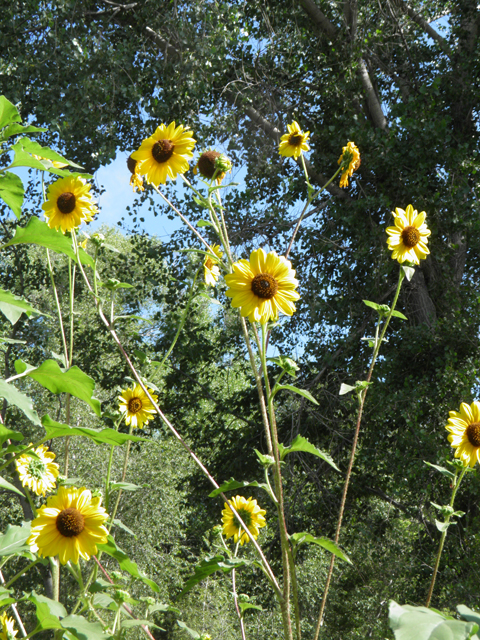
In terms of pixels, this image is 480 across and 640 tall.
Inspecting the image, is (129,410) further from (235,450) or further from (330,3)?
(330,3)

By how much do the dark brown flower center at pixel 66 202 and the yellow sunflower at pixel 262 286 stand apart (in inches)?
16.6

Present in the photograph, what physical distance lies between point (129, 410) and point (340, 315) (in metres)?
2.65

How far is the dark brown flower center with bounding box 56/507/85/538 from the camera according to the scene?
77cm

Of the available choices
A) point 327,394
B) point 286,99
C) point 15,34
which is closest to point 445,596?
point 327,394

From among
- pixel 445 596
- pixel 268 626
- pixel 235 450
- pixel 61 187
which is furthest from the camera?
pixel 268 626

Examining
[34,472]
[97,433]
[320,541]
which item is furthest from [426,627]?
[34,472]

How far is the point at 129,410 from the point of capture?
1.42 m

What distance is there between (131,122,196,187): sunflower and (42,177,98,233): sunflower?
117 mm

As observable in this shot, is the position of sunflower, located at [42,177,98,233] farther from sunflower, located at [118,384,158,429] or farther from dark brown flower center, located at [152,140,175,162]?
sunflower, located at [118,384,158,429]

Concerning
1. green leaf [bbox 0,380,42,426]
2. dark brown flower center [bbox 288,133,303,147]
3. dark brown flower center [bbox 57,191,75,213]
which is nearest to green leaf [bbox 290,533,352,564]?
green leaf [bbox 0,380,42,426]

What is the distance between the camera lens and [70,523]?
0.77 metres

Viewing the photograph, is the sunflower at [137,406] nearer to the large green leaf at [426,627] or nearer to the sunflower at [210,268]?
the sunflower at [210,268]

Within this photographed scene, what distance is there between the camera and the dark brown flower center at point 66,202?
3.46 ft

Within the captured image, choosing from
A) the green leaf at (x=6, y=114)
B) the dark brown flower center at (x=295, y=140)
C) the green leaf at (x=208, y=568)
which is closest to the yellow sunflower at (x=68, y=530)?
the green leaf at (x=208, y=568)
